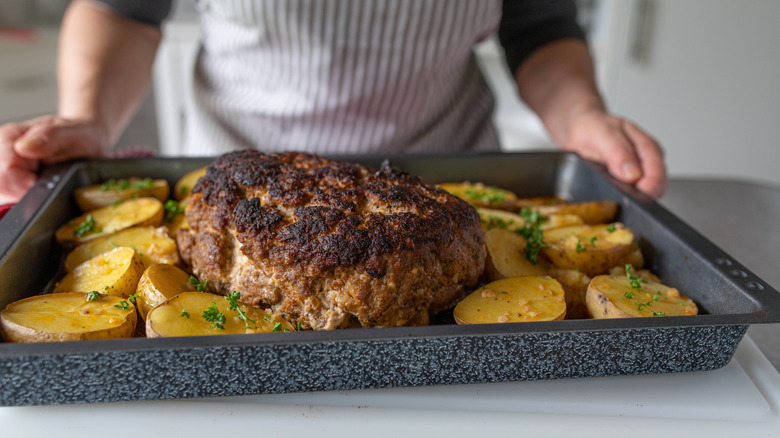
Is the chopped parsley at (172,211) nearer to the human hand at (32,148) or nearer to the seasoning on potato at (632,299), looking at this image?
the human hand at (32,148)

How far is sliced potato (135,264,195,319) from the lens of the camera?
1102mm

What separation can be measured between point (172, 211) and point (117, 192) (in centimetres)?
15

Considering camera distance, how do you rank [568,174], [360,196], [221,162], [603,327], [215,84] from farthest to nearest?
[215,84] → [568,174] → [221,162] → [360,196] → [603,327]

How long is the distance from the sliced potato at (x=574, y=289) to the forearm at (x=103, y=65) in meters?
1.35

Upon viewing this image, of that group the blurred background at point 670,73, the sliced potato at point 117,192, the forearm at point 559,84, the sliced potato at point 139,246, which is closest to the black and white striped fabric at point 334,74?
the forearm at point 559,84

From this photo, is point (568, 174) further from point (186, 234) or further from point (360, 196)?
point (186, 234)

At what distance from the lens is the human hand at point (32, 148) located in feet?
4.99

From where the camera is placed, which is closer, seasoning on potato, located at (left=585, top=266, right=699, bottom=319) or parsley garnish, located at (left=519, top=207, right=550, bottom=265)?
seasoning on potato, located at (left=585, top=266, right=699, bottom=319)

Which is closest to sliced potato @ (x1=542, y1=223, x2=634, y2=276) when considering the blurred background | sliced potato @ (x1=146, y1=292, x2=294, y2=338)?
sliced potato @ (x1=146, y1=292, x2=294, y2=338)

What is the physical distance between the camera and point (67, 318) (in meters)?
1.02

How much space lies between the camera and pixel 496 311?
1111mm

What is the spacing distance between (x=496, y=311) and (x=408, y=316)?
0.52 ft

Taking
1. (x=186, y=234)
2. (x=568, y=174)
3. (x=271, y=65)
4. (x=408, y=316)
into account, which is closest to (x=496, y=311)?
(x=408, y=316)

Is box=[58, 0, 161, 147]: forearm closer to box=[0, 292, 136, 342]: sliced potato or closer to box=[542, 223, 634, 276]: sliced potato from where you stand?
box=[0, 292, 136, 342]: sliced potato
